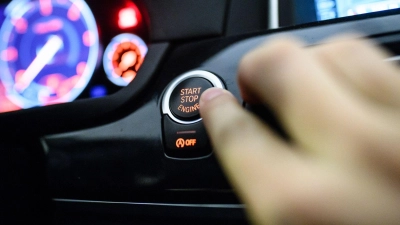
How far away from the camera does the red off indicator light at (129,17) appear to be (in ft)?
1.94

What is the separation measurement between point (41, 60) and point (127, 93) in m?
0.17

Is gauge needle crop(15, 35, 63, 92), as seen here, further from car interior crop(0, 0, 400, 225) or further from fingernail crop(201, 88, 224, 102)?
fingernail crop(201, 88, 224, 102)

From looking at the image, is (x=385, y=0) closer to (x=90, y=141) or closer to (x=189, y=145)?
(x=189, y=145)

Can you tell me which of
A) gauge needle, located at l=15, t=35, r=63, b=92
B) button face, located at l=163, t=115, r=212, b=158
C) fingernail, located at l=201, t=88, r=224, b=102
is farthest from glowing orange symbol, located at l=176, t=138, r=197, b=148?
gauge needle, located at l=15, t=35, r=63, b=92

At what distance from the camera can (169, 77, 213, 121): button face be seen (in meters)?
0.46

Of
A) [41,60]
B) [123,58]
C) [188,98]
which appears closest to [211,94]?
[188,98]

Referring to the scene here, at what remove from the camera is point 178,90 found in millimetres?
484

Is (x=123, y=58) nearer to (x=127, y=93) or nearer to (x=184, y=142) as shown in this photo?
(x=127, y=93)

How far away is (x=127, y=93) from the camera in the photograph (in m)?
0.54

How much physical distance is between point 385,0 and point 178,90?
257 mm

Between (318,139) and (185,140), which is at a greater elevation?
(318,139)

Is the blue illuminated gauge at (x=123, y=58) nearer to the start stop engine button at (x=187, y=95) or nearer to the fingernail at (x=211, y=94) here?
the start stop engine button at (x=187, y=95)

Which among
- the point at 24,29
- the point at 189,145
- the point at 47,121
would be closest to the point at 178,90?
the point at 189,145

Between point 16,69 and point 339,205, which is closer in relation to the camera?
point 339,205
